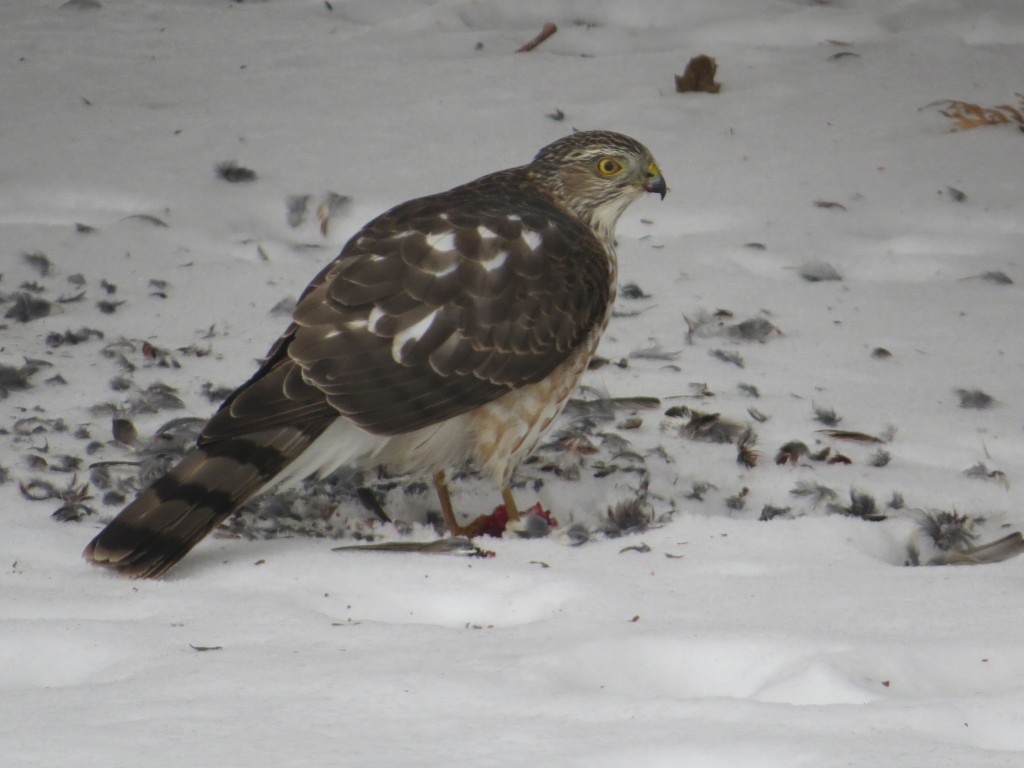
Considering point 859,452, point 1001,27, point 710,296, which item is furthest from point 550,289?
point 1001,27

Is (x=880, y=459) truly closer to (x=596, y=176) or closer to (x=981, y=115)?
(x=596, y=176)

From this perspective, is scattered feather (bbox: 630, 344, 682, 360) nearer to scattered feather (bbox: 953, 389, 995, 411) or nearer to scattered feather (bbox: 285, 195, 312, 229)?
scattered feather (bbox: 953, 389, 995, 411)

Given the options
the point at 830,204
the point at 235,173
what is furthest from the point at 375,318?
the point at 830,204

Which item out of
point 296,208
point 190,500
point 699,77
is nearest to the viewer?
point 190,500

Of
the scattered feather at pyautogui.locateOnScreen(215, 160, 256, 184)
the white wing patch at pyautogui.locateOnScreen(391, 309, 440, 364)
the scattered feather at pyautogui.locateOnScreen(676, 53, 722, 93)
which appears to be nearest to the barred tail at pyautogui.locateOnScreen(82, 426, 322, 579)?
the white wing patch at pyautogui.locateOnScreen(391, 309, 440, 364)

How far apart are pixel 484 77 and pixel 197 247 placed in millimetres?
1920

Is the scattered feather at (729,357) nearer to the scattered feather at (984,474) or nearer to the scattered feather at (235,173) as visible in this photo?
the scattered feather at (984,474)

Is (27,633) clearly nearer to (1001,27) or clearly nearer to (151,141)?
(151,141)

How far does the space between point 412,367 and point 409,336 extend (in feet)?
0.28

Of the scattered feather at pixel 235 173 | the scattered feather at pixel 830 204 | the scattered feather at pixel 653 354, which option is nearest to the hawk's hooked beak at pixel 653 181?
the scattered feather at pixel 653 354

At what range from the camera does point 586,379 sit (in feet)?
16.1

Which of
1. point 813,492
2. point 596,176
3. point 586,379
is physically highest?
point 596,176

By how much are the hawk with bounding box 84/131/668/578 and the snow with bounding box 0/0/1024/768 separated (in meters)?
0.18

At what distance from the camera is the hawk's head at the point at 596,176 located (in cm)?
468
